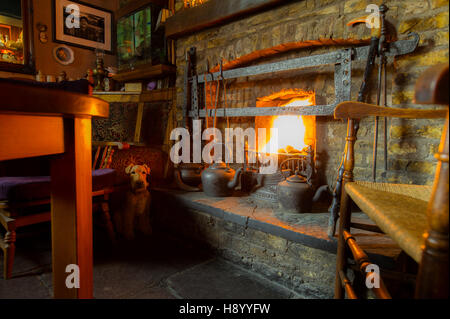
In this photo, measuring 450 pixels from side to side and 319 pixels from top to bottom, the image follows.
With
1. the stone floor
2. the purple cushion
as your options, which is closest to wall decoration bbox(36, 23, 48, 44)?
the purple cushion

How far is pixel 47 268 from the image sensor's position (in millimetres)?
1676

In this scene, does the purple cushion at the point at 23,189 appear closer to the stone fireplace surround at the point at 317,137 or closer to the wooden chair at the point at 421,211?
the stone fireplace surround at the point at 317,137

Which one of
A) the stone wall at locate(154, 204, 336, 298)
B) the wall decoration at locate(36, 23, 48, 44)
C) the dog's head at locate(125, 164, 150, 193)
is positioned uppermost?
the wall decoration at locate(36, 23, 48, 44)

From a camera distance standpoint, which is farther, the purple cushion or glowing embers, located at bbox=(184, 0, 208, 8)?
glowing embers, located at bbox=(184, 0, 208, 8)

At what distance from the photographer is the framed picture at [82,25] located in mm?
3385

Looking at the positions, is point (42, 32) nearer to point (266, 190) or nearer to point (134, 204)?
point (134, 204)

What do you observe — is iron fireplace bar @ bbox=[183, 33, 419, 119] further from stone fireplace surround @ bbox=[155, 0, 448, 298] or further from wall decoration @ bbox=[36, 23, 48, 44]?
wall decoration @ bbox=[36, 23, 48, 44]

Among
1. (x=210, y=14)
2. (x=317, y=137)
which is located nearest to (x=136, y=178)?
(x=317, y=137)

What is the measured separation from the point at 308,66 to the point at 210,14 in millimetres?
1039

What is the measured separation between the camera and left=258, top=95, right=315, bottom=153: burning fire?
2207 millimetres

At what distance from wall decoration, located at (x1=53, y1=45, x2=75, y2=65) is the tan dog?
2279 millimetres
